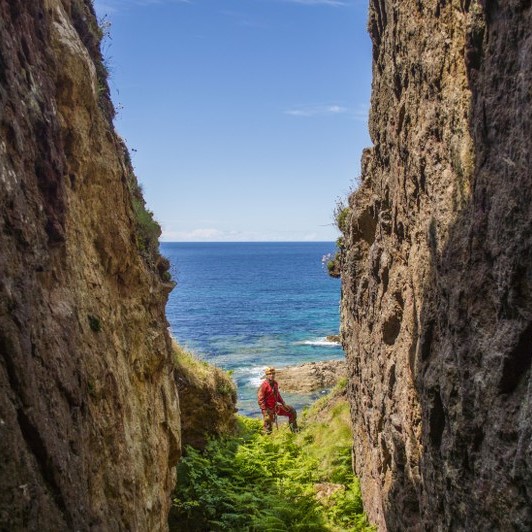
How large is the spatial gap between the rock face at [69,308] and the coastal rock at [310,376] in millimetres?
24140

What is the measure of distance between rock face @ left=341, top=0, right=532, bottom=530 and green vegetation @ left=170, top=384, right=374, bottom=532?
1.44 meters

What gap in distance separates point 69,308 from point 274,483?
994 cm

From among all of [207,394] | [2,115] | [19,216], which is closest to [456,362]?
[19,216]

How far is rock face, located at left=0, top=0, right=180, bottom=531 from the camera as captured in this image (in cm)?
473

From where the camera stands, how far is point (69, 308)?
6562 mm

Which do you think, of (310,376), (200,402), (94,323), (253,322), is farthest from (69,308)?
(253,322)

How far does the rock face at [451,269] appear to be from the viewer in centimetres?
519

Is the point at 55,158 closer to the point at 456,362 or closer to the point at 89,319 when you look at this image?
the point at 89,319

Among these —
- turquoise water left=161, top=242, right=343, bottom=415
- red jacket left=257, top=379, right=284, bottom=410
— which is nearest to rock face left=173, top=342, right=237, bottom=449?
red jacket left=257, top=379, right=284, bottom=410

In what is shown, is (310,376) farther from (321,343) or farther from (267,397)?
(267,397)

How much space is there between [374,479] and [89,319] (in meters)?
7.78

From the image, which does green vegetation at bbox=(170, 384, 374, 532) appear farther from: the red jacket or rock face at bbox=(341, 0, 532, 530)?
rock face at bbox=(341, 0, 532, 530)

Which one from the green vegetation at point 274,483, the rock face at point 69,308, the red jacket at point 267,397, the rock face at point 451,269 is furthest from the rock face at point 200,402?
the rock face at point 451,269

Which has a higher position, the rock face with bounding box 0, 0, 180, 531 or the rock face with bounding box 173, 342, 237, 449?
the rock face with bounding box 0, 0, 180, 531
